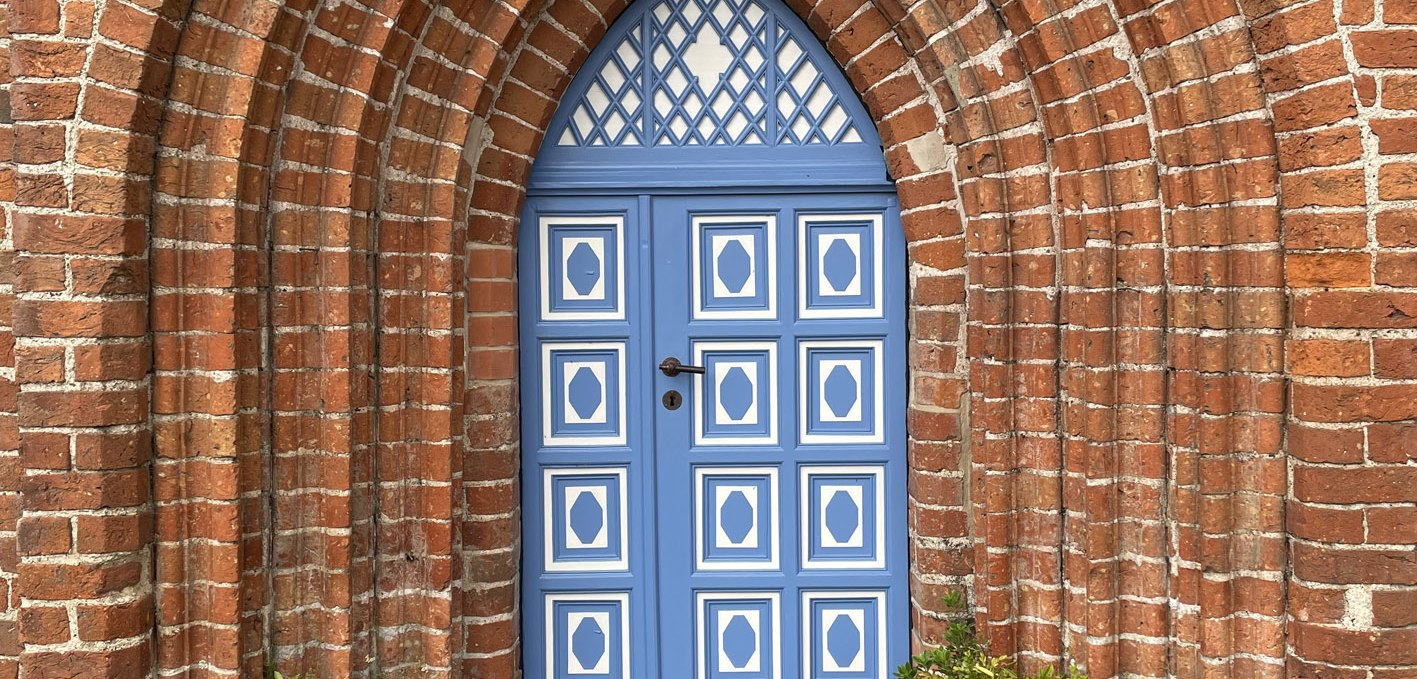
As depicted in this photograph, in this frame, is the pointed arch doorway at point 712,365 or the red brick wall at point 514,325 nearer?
the red brick wall at point 514,325

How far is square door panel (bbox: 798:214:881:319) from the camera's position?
3246 mm

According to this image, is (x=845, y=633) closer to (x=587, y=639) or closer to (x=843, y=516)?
(x=843, y=516)

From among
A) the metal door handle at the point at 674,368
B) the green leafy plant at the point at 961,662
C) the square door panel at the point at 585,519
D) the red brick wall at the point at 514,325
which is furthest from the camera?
the square door panel at the point at 585,519

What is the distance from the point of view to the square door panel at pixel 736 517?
3314 mm

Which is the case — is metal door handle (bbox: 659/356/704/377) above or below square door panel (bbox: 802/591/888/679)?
above

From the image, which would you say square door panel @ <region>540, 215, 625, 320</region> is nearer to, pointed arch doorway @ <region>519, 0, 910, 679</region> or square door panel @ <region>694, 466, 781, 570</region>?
pointed arch doorway @ <region>519, 0, 910, 679</region>

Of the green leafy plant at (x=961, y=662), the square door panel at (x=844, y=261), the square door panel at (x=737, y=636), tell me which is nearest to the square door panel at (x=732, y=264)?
the square door panel at (x=844, y=261)

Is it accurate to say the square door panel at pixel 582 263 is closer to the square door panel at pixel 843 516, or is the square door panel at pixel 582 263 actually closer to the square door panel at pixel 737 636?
the square door panel at pixel 843 516

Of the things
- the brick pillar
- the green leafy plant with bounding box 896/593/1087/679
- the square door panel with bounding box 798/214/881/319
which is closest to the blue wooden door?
the square door panel with bounding box 798/214/881/319

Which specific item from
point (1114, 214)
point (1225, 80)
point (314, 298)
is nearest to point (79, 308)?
point (314, 298)

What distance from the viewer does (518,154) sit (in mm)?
3111

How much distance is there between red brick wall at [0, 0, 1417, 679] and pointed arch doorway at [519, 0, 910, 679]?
0.16 meters

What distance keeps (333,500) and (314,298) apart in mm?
612

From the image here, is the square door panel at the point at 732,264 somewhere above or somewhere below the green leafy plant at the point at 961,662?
above
